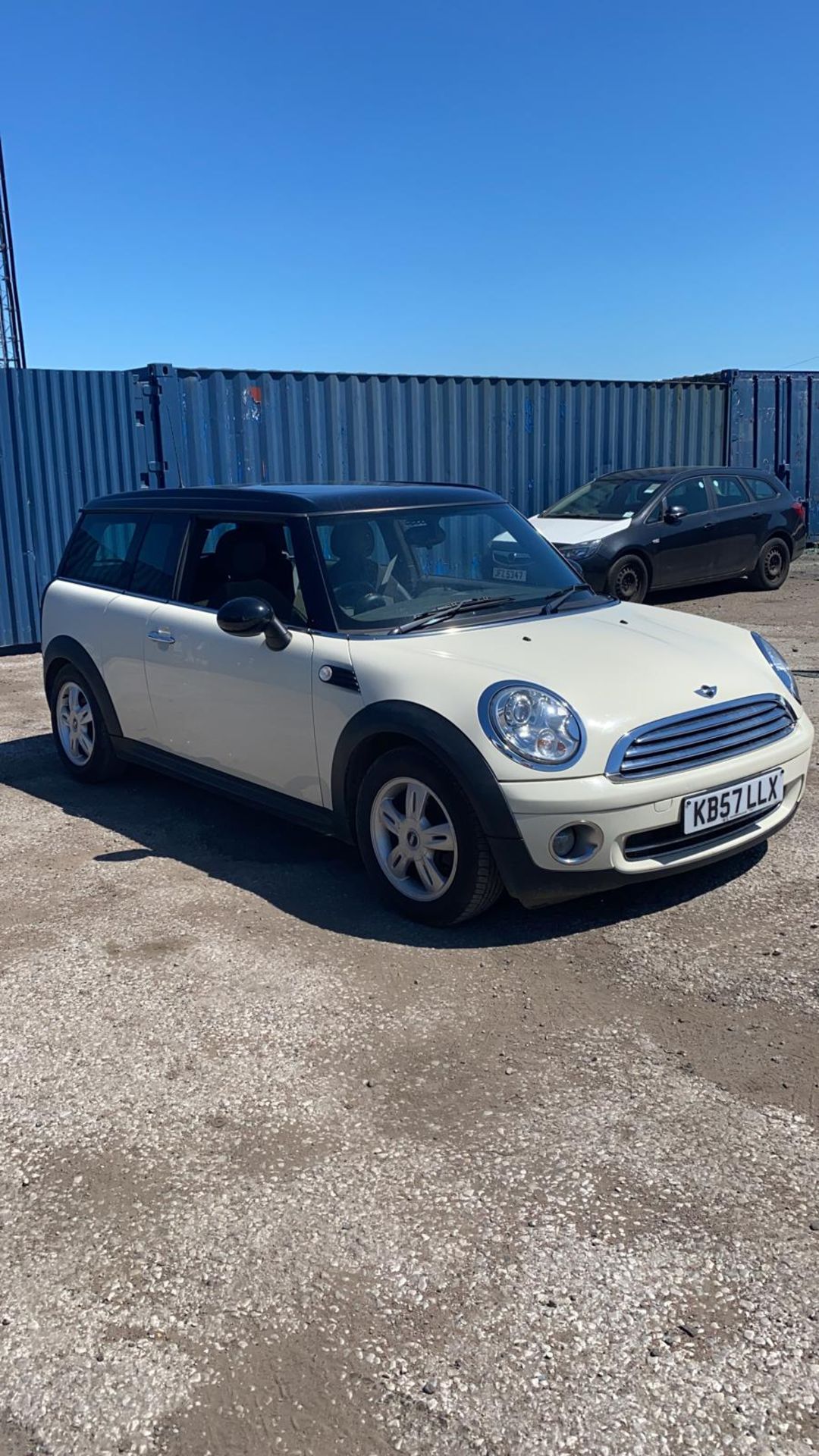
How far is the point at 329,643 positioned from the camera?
4.82 meters

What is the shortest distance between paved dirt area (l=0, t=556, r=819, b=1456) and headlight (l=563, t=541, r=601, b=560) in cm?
788

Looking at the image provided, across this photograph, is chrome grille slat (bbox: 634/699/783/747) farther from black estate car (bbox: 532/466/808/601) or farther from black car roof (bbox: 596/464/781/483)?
black car roof (bbox: 596/464/781/483)

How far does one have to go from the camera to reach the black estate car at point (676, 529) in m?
12.7

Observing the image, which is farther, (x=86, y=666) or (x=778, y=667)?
(x=86, y=666)

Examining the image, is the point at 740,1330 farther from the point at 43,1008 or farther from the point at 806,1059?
the point at 43,1008

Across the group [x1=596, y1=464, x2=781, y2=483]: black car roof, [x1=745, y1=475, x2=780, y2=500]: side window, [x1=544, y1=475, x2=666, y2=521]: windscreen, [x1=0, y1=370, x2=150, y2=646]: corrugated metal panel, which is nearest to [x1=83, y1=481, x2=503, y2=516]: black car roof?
[x1=0, y1=370, x2=150, y2=646]: corrugated metal panel

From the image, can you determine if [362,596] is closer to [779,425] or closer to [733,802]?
[733,802]

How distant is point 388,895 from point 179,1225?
1.88m

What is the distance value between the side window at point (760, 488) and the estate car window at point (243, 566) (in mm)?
9856

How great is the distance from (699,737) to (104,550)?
12.0 ft

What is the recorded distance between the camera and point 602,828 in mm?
4090

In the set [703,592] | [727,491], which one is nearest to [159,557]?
[727,491]

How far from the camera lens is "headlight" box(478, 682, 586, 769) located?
163 inches

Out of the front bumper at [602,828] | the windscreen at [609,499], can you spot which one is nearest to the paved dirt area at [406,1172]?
the front bumper at [602,828]
